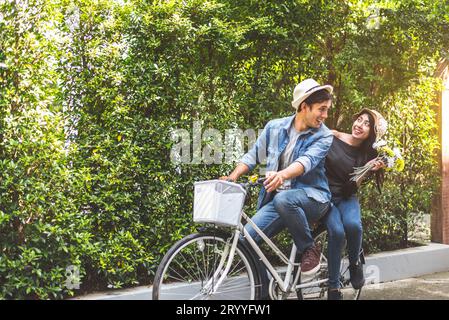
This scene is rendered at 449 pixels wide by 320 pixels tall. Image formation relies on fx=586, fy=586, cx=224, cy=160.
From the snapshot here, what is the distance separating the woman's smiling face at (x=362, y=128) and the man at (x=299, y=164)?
0.70 meters

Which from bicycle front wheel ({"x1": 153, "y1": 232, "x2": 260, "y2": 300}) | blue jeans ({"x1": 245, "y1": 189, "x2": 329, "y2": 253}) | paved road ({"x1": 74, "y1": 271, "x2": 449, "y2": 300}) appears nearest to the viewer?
bicycle front wheel ({"x1": 153, "y1": 232, "x2": 260, "y2": 300})

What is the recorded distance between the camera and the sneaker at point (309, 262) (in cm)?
493

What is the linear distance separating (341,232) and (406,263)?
2.50 meters

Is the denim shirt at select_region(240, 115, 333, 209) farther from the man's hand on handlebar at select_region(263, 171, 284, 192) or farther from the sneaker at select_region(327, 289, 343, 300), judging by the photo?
the sneaker at select_region(327, 289, 343, 300)

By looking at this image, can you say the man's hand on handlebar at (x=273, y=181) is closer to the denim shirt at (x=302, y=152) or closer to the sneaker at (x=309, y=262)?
the denim shirt at (x=302, y=152)

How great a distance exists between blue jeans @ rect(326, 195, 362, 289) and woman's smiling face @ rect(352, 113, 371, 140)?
556 mm

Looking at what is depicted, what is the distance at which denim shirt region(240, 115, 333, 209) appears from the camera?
4570 mm

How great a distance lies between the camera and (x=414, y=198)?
7480 millimetres

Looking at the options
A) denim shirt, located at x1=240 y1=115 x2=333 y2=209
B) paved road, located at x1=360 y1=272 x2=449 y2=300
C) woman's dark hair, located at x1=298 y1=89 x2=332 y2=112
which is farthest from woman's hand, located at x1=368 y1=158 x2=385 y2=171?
paved road, located at x1=360 y1=272 x2=449 y2=300

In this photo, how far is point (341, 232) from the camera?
16.0ft
